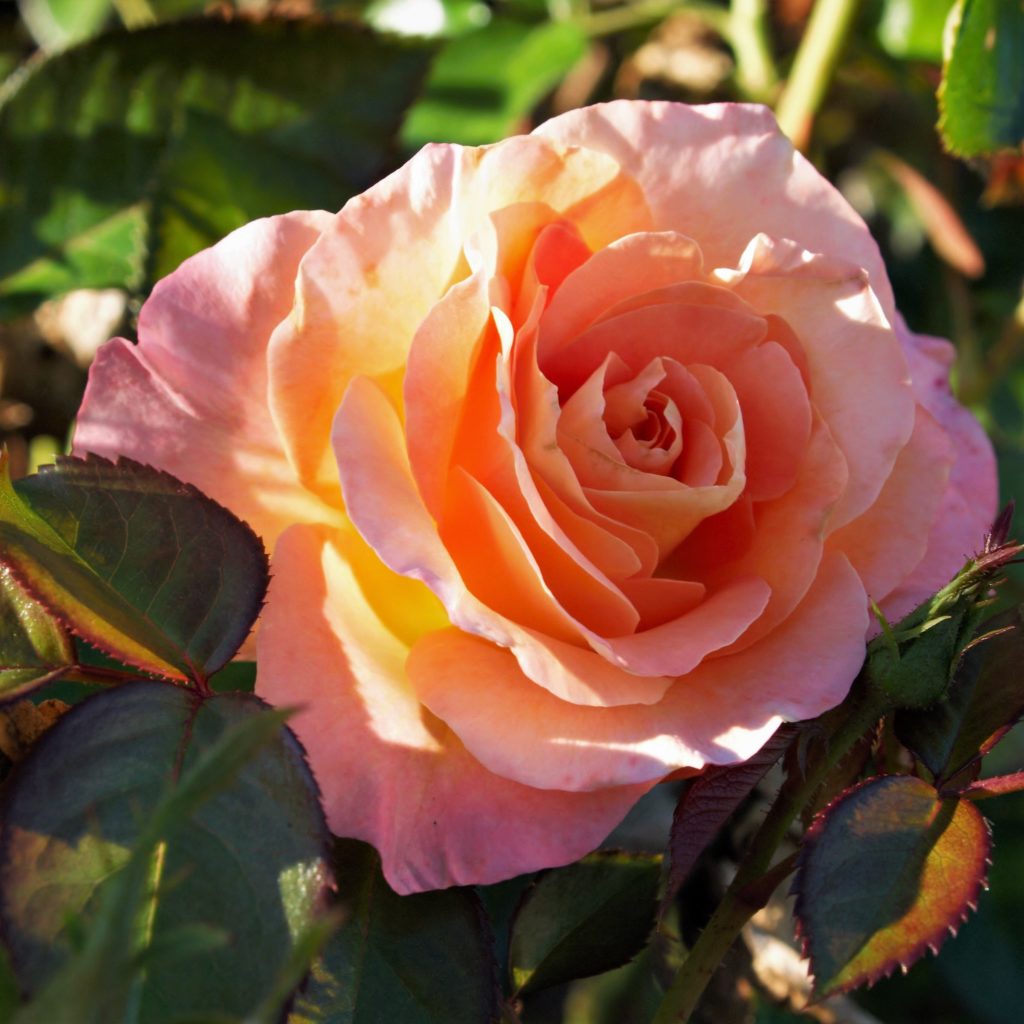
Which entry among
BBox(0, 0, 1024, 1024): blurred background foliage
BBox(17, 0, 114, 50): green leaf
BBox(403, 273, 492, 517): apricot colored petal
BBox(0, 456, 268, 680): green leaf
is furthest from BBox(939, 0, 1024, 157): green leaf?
BBox(17, 0, 114, 50): green leaf

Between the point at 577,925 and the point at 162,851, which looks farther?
the point at 577,925

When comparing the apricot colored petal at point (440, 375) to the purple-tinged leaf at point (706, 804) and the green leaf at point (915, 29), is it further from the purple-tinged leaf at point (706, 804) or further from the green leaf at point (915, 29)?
the green leaf at point (915, 29)

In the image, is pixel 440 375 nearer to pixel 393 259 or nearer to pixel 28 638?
pixel 393 259

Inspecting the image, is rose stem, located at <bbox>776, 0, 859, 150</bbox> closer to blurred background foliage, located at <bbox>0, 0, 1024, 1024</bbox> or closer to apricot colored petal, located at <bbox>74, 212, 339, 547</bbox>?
blurred background foliage, located at <bbox>0, 0, 1024, 1024</bbox>

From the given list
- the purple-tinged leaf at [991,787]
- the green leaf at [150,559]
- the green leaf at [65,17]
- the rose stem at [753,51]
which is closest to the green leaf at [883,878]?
the purple-tinged leaf at [991,787]

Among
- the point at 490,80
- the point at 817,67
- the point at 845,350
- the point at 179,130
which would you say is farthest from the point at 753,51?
the point at 845,350

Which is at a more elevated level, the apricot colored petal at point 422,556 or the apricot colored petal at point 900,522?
the apricot colored petal at point 422,556

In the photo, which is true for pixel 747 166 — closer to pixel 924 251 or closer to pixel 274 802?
pixel 274 802
